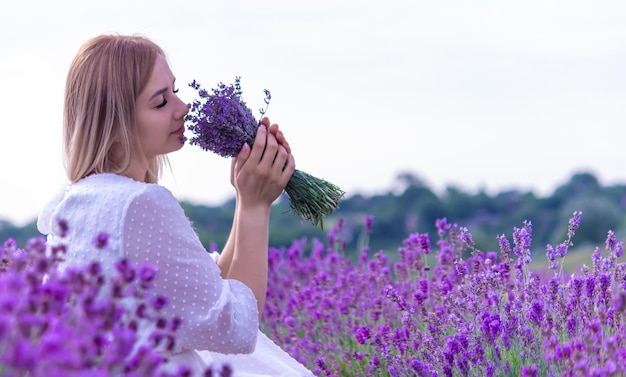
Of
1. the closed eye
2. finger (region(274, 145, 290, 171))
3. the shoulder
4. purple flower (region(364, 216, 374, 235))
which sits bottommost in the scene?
the shoulder

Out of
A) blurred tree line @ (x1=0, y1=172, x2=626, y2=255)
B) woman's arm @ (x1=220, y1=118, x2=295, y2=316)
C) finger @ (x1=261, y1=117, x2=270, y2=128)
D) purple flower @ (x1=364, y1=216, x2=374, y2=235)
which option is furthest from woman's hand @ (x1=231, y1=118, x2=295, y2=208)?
blurred tree line @ (x1=0, y1=172, x2=626, y2=255)

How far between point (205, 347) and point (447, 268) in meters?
2.09

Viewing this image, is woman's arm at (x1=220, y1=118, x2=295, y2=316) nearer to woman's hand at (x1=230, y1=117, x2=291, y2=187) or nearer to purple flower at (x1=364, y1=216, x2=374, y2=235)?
woman's hand at (x1=230, y1=117, x2=291, y2=187)

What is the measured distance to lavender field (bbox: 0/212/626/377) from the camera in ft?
4.87

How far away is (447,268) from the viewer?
169 inches

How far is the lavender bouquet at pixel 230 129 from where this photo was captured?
115 inches

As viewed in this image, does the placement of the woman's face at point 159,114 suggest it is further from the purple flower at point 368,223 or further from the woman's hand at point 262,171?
the purple flower at point 368,223

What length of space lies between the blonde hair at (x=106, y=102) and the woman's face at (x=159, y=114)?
0.02 m

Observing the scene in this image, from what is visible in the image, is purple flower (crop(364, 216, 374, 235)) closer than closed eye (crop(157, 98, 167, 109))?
No

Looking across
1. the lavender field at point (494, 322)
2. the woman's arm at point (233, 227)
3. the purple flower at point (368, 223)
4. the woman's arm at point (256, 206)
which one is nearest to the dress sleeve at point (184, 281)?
the woman's arm at point (256, 206)

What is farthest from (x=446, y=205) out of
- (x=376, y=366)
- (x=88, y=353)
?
(x=88, y=353)

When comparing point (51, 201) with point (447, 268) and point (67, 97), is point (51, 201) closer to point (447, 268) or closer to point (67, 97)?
point (67, 97)

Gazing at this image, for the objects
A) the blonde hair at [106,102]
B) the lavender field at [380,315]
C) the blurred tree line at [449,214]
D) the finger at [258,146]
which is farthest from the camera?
the blurred tree line at [449,214]

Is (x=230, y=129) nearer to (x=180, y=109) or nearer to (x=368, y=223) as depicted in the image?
(x=180, y=109)
